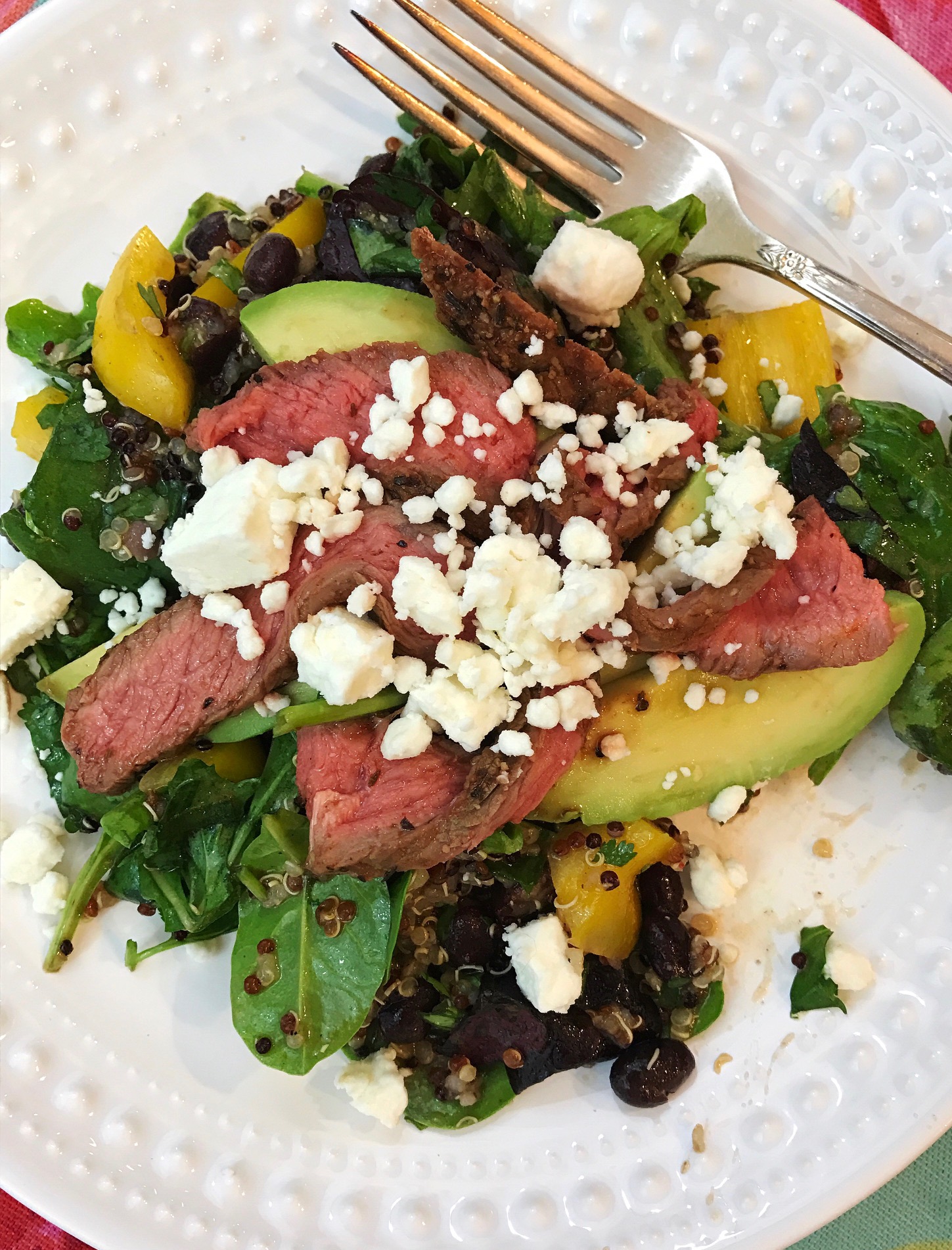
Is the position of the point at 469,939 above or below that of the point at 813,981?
below

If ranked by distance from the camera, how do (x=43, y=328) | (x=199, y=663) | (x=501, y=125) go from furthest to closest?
(x=43, y=328) < (x=501, y=125) < (x=199, y=663)

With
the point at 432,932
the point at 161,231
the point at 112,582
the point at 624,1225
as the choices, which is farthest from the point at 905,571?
the point at 161,231

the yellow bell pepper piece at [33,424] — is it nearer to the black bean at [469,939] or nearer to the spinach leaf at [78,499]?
the spinach leaf at [78,499]

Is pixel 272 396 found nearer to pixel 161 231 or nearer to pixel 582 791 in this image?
pixel 161 231

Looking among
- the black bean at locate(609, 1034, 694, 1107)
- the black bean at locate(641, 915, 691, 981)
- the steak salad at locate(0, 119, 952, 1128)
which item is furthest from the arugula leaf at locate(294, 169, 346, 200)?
the black bean at locate(609, 1034, 694, 1107)

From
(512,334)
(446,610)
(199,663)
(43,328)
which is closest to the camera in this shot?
(446,610)

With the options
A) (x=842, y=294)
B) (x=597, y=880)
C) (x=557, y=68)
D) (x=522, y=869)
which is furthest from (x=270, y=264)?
(x=597, y=880)

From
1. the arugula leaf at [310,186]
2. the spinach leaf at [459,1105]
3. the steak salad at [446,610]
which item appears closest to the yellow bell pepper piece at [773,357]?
the steak salad at [446,610]

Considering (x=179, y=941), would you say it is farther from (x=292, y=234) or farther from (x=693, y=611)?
(x=292, y=234)
